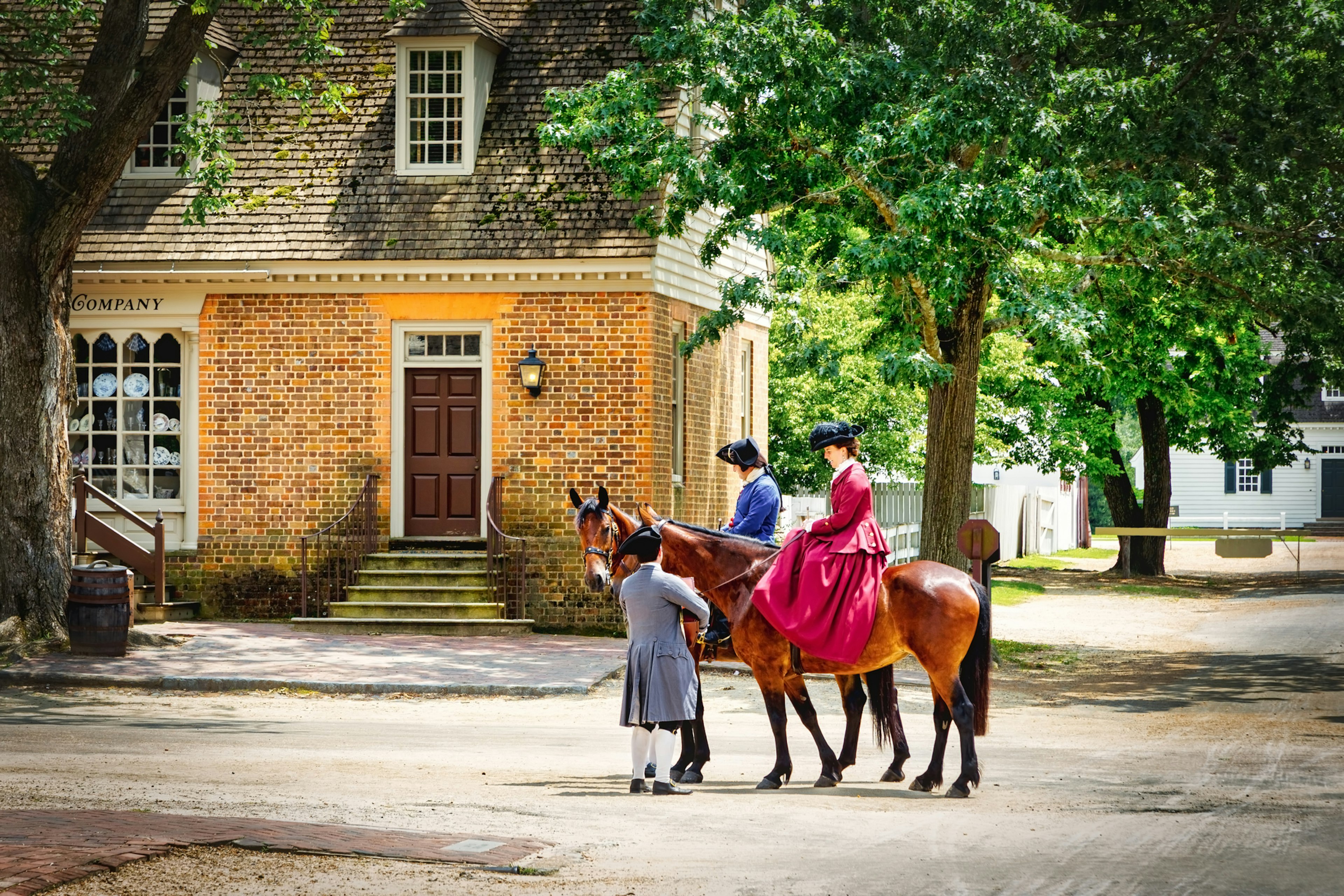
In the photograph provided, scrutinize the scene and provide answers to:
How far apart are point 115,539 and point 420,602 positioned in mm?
4151

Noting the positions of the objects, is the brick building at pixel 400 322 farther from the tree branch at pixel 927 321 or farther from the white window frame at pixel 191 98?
the tree branch at pixel 927 321

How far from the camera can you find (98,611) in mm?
16641

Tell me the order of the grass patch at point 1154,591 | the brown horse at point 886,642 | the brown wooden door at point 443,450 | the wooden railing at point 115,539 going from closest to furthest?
1. the brown horse at point 886,642
2. the wooden railing at point 115,539
3. the brown wooden door at point 443,450
4. the grass patch at point 1154,591

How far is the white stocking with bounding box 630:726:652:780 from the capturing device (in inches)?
381

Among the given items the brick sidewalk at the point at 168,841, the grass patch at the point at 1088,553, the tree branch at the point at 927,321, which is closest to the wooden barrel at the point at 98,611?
the brick sidewalk at the point at 168,841

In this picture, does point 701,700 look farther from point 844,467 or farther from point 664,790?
point 844,467

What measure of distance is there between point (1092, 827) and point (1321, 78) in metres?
11.7

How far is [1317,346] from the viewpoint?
762 inches

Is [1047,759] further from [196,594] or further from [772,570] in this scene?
[196,594]

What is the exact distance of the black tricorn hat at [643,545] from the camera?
32.1ft

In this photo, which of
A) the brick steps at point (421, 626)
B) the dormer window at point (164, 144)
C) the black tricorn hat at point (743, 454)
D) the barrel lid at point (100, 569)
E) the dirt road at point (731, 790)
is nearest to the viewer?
the dirt road at point (731, 790)

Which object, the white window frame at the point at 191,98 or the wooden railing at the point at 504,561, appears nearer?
the wooden railing at the point at 504,561

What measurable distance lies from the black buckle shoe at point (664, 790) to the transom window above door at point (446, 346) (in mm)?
12014

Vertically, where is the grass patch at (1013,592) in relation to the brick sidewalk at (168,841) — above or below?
below
